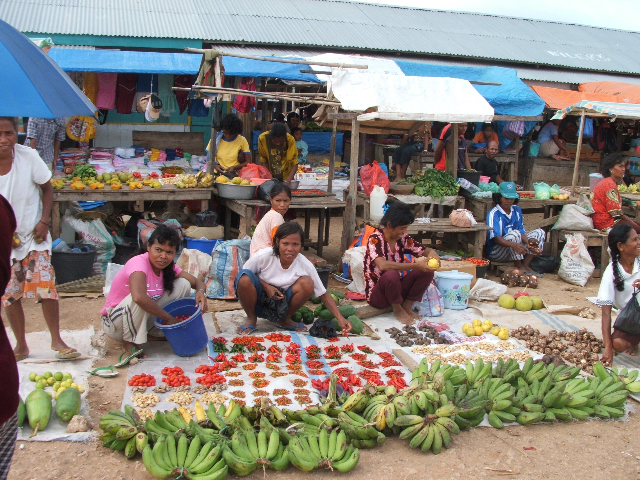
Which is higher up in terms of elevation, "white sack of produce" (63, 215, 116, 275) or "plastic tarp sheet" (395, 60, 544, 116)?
"plastic tarp sheet" (395, 60, 544, 116)

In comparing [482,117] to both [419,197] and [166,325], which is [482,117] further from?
[166,325]

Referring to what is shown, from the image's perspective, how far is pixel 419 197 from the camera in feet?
25.7

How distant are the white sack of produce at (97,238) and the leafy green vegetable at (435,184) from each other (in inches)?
153

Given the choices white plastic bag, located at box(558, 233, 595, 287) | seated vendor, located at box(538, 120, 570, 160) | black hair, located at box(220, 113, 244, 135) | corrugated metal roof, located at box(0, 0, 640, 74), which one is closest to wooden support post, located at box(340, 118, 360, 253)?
black hair, located at box(220, 113, 244, 135)

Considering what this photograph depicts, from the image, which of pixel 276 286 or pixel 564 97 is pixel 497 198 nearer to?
pixel 276 286

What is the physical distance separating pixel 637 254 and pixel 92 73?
8.07m

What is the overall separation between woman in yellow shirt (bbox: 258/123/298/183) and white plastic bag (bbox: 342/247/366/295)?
1681 millimetres

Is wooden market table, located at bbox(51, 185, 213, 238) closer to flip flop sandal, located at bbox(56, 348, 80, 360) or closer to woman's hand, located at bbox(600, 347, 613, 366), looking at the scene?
flip flop sandal, located at bbox(56, 348, 80, 360)

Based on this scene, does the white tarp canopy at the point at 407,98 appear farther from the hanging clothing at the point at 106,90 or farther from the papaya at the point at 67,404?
the hanging clothing at the point at 106,90

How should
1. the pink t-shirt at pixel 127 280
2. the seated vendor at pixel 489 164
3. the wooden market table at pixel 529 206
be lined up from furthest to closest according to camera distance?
the seated vendor at pixel 489 164
the wooden market table at pixel 529 206
the pink t-shirt at pixel 127 280

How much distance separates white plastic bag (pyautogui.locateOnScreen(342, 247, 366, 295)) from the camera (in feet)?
21.7

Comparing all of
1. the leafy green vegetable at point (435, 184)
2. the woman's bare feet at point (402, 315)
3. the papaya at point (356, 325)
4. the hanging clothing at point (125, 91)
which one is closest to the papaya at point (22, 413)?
the papaya at point (356, 325)

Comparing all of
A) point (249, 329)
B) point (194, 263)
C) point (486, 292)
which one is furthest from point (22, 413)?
point (486, 292)

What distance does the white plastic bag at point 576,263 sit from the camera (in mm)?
7758
